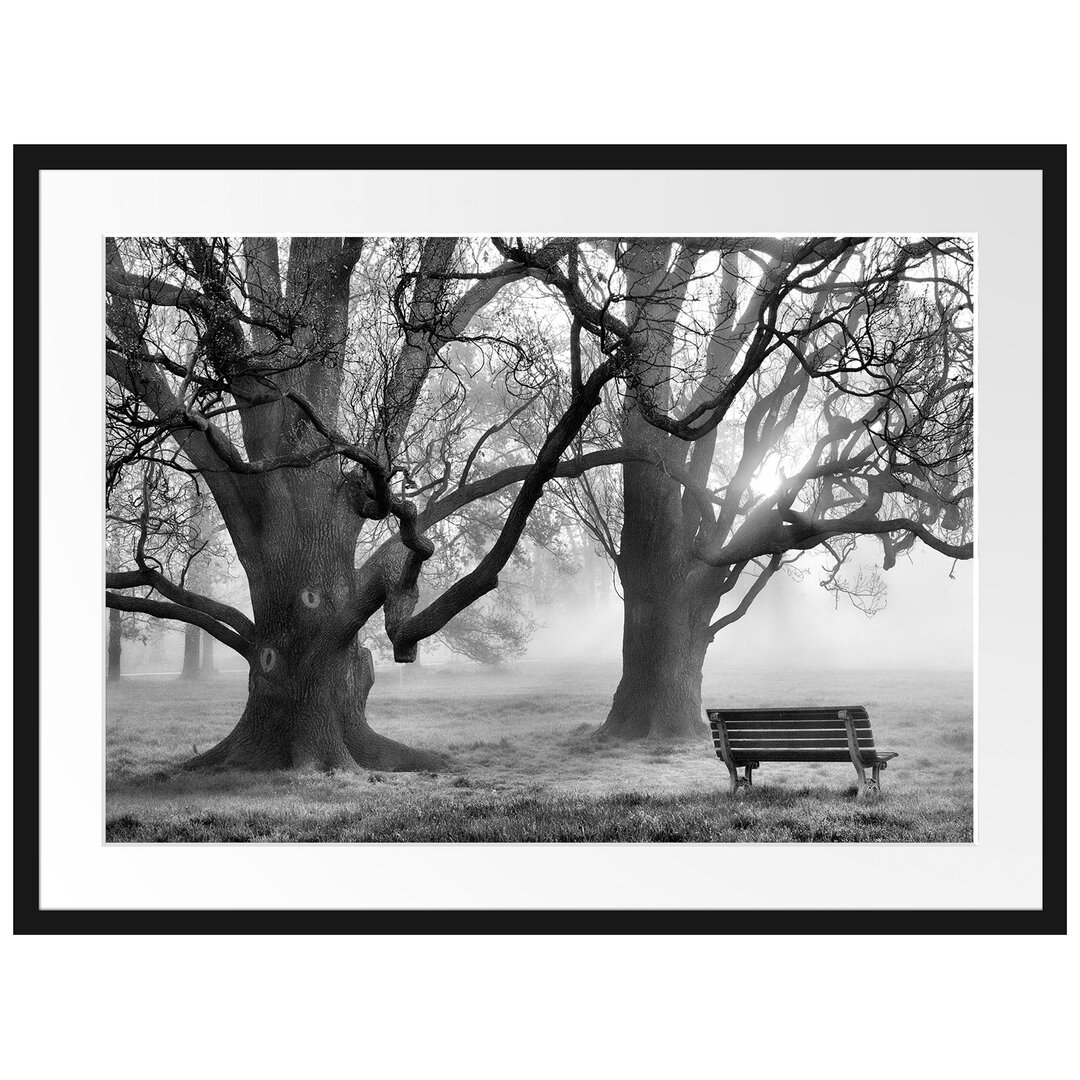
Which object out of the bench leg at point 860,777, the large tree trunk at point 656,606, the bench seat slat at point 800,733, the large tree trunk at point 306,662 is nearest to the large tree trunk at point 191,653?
the large tree trunk at point 306,662

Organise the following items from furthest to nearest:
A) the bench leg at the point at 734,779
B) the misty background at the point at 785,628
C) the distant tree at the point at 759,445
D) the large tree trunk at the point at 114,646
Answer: the misty background at the point at 785,628, the distant tree at the point at 759,445, the large tree trunk at the point at 114,646, the bench leg at the point at 734,779

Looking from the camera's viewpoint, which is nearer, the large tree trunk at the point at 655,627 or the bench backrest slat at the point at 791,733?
the bench backrest slat at the point at 791,733

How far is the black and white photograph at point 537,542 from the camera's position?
700cm

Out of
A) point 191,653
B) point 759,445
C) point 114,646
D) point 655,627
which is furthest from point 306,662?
point 759,445

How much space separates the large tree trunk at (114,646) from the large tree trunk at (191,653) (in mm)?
805

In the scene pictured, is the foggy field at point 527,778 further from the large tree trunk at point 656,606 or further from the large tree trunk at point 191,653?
the large tree trunk at point 656,606

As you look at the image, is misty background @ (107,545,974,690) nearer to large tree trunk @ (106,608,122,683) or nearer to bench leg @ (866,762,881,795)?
large tree trunk @ (106,608,122,683)

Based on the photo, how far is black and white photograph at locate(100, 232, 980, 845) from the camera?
276 inches

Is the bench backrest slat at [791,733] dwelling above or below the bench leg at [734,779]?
above
